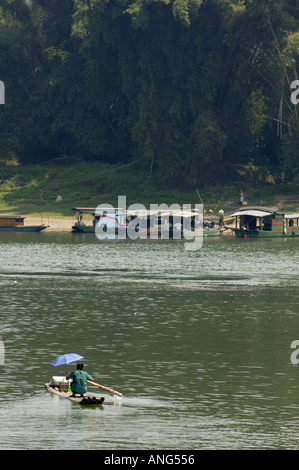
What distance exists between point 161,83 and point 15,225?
24202 mm

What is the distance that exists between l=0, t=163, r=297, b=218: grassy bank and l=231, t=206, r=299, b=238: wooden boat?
5.16 m

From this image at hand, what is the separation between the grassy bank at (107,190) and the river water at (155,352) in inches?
1418

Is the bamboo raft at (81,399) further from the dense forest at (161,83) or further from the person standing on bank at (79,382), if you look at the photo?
the dense forest at (161,83)

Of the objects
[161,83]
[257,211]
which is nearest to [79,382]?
[257,211]

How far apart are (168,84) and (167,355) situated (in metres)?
65.8

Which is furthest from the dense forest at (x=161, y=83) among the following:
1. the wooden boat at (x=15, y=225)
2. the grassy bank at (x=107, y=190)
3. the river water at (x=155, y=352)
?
the river water at (x=155, y=352)

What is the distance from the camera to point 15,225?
77.4m

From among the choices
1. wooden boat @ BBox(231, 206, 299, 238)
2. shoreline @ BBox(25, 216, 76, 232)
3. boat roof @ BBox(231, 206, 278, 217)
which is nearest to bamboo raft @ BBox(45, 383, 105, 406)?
boat roof @ BBox(231, 206, 278, 217)

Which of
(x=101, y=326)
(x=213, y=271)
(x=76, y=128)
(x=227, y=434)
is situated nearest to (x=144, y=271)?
(x=213, y=271)

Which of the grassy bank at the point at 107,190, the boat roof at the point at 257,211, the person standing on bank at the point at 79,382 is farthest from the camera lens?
the grassy bank at the point at 107,190

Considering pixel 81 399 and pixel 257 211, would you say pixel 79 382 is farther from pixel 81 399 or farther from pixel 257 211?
pixel 257 211

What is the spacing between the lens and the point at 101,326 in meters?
27.6

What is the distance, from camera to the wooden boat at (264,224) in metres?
72.9

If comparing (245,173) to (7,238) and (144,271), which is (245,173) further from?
(144,271)
